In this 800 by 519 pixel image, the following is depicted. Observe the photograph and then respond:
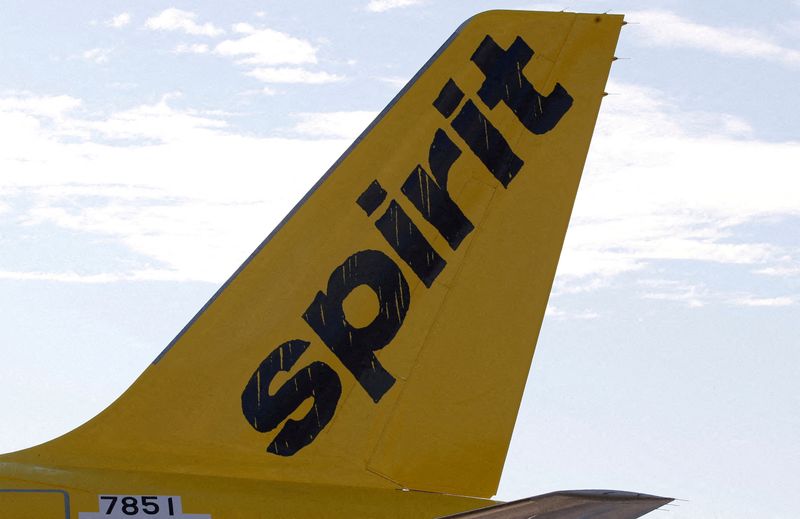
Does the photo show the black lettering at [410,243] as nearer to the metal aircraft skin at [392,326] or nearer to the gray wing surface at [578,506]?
the metal aircraft skin at [392,326]

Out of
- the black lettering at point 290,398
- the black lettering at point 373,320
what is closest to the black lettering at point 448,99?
the black lettering at point 373,320

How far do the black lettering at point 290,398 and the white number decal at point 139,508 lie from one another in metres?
1.14

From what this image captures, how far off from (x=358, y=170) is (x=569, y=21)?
2759 mm

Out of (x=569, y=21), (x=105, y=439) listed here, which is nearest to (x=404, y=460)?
(x=105, y=439)

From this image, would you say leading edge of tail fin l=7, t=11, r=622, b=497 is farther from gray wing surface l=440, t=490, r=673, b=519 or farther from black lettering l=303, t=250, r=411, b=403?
gray wing surface l=440, t=490, r=673, b=519

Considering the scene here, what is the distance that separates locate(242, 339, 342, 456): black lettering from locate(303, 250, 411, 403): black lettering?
0.77ft

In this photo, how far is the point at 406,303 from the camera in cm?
1009

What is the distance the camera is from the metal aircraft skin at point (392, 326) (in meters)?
9.30

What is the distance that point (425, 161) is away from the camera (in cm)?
1038

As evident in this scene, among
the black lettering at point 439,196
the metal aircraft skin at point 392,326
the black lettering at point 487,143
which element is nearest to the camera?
the metal aircraft skin at point 392,326

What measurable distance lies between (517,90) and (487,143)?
67 cm

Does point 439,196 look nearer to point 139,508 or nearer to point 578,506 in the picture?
point 139,508

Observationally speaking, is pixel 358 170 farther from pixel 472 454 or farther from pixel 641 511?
pixel 641 511

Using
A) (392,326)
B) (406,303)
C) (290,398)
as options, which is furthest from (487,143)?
(290,398)
